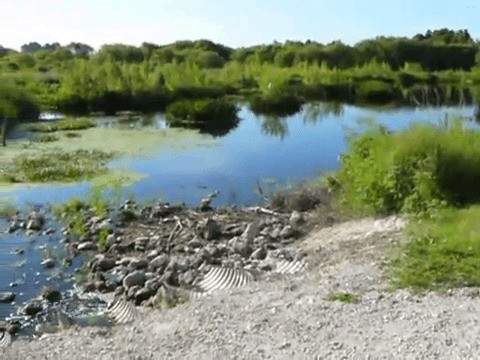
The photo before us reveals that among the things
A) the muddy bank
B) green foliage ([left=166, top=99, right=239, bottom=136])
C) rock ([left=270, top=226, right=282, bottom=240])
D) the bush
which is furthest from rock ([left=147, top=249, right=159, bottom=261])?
the bush

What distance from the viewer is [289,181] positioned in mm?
17141

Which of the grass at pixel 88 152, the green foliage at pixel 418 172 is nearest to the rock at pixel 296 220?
the green foliage at pixel 418 172

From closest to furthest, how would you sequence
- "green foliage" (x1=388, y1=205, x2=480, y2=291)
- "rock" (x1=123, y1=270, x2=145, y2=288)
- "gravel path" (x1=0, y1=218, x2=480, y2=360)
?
"gravel path" (x1=0, y1=218, x2=480, y2=360) < "green foliage" (x1=388, y1=205, x2=480, y2=291) < "rock" (x1=123, y1=270, x2=145, y2=288)

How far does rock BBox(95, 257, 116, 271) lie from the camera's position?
36.2 ft

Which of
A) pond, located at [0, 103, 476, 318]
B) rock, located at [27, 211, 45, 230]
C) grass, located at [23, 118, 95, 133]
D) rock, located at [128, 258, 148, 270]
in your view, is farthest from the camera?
grass, located at [23, 118, 95, 133]

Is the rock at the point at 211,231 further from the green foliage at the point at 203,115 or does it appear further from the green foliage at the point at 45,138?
the green foliage at the point at 203,115

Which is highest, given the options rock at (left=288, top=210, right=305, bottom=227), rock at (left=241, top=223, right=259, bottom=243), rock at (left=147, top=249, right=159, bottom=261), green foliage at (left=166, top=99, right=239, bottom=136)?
rock at (left=288, top=210, right=305, bottom=227)

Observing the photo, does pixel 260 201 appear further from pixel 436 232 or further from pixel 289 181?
pixel 436 232

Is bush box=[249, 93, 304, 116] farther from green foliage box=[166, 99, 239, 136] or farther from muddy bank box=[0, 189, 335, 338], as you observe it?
muddy bank box=[0, 189, 335, 338]

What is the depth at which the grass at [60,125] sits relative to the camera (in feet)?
90.0

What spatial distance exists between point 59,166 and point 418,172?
10.8 meters

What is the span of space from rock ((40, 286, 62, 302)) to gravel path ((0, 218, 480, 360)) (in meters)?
2.31

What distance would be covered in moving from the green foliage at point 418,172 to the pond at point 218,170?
1488 mm

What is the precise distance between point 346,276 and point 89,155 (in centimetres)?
1397
